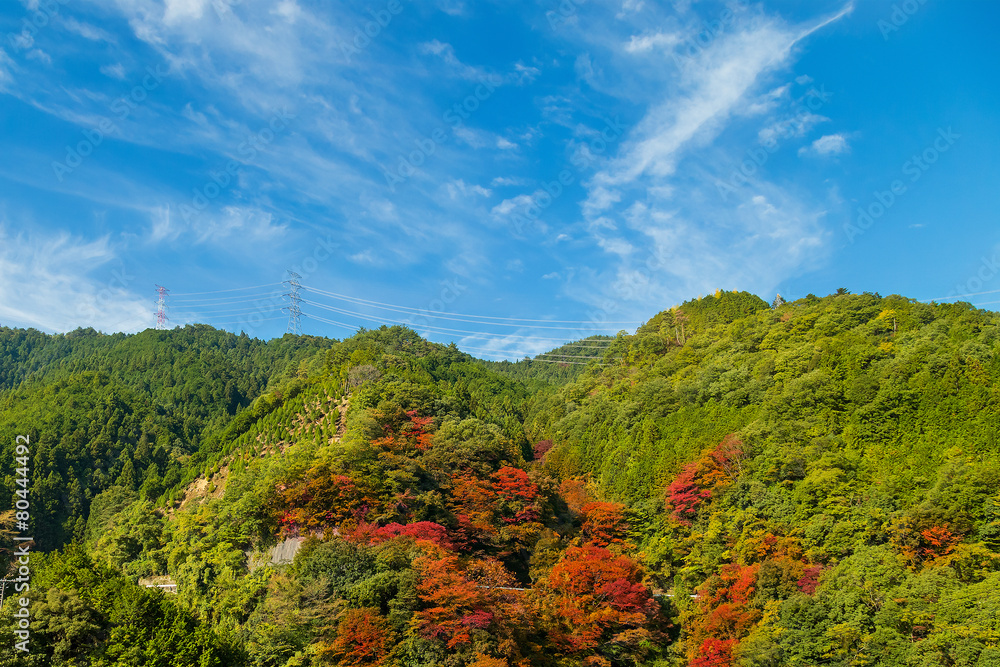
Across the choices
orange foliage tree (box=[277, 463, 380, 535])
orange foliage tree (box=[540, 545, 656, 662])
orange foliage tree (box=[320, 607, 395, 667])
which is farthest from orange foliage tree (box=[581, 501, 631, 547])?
orange foliage tree (box=[320, 607, 395, 667])

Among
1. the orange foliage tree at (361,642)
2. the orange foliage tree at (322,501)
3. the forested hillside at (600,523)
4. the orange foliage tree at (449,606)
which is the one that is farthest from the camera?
the orange foliage tree at (322,501)

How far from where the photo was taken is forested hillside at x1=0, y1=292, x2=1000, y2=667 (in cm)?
2836

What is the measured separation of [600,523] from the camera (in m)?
49.3

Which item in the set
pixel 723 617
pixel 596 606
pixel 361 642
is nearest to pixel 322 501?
pixel 361 642

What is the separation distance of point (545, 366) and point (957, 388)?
97.0 metres

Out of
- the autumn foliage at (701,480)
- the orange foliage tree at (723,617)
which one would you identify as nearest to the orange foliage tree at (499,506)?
the autumn foliage at (701,480)

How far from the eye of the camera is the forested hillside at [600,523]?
2836 centimetres

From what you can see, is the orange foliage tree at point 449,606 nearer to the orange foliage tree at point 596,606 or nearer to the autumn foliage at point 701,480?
the orange foliage tree at point 596,606

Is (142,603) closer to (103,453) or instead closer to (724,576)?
(724,576)

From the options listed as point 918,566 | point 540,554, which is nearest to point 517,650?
point 540,554

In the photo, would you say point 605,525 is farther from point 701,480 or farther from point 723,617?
point 723,617

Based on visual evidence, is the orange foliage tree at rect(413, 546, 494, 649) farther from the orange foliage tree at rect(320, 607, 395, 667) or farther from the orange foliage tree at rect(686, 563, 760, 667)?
the orange foliage tree at rect(686, 563, 760, 667)

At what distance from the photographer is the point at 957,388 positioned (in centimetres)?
4347

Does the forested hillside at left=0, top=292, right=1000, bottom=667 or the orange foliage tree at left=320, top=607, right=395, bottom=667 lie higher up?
the forested hillside at left=0, top=292, right=1000, bottom=667
